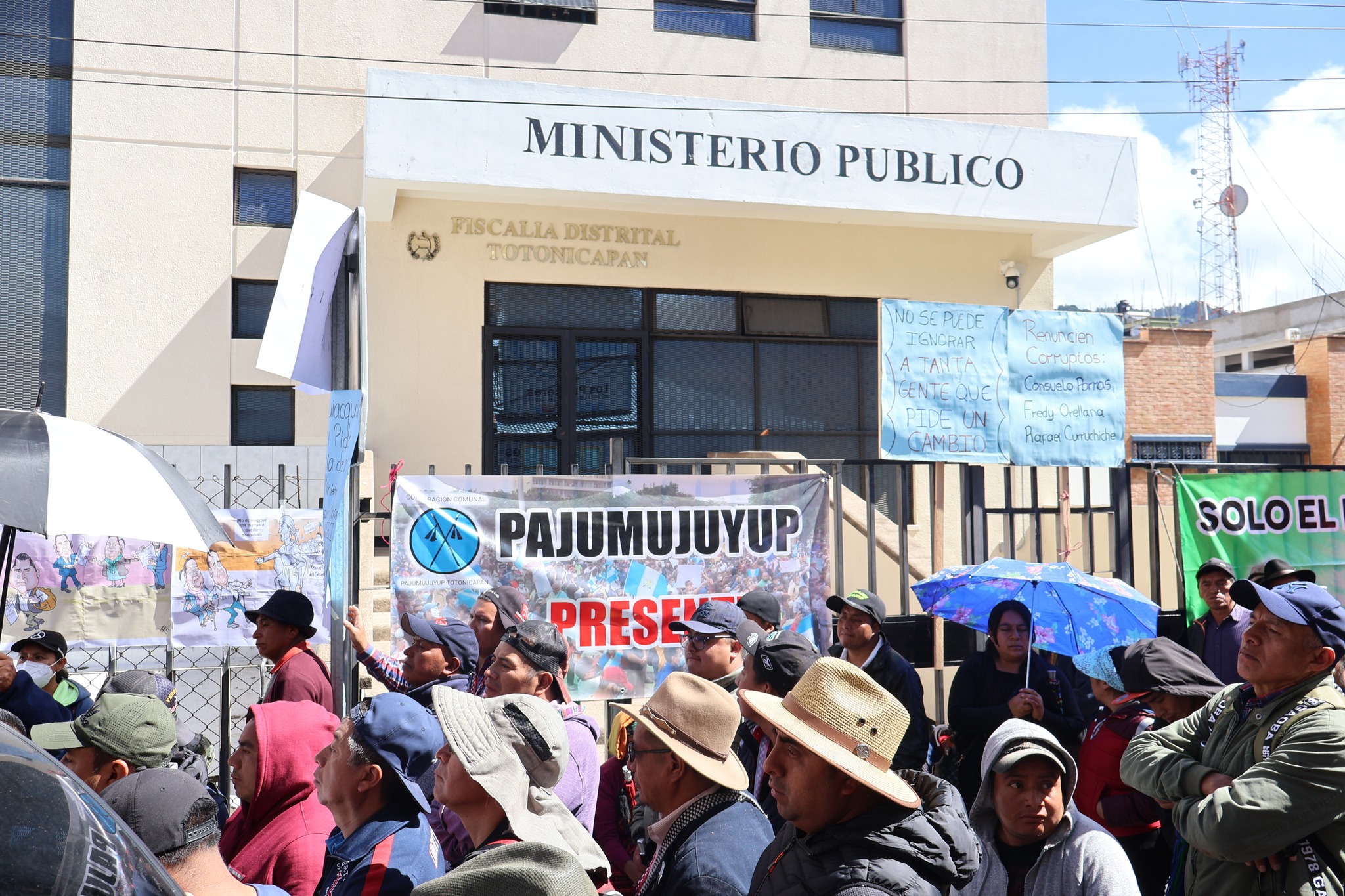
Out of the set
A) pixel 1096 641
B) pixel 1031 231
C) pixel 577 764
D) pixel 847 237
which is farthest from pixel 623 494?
pixel 1031 231

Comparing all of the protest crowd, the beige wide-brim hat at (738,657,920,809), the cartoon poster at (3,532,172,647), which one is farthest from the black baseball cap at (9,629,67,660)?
the beige wide-brim hat at (738,657,920,809)

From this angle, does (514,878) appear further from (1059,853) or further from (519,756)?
(1059,853)

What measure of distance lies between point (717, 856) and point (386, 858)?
859mm

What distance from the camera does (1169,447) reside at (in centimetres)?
2292

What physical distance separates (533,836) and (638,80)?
11.8m

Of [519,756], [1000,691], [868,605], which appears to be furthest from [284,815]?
[1000,691]

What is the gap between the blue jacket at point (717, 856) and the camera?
298 cm

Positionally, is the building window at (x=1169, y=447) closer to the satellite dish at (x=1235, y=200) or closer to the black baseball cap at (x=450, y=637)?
the satellite dish at (x=1235, y=200)

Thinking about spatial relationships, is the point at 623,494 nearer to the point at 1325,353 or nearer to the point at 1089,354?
the point at 1089,354

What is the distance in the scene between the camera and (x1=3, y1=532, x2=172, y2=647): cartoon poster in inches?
323

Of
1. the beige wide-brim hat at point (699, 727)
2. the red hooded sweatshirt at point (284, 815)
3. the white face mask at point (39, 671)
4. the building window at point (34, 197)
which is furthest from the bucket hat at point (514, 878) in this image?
the building window at point (34, 197)

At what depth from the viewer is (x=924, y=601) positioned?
698cm

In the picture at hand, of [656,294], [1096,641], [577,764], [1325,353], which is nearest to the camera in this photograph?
[577,764]

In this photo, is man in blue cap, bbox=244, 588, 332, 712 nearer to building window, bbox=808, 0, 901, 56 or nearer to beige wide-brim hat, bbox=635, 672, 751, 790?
beige wide-brim hat, bbox=635, 672, 751, 790
